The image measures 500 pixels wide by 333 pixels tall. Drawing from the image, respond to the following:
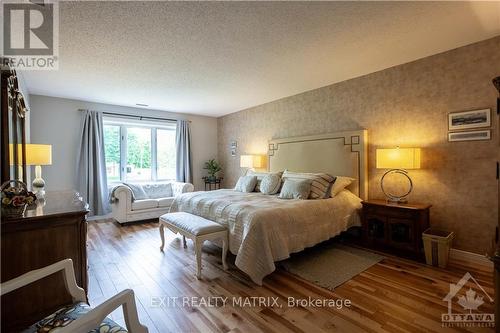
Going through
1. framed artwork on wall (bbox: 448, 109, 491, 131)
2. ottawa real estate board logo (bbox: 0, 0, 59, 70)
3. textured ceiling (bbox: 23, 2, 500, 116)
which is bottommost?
framed artwork on wall (bbox: 448, 109, 491, 131)

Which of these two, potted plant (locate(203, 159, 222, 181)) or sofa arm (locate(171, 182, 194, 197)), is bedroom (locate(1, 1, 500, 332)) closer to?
sofa arm (locate(171, 182, 194, 197))

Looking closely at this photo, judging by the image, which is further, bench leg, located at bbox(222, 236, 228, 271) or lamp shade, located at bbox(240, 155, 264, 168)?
lamp shade, located at bbox(240, 155, 264, 168)

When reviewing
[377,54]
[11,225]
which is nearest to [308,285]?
[11,225]

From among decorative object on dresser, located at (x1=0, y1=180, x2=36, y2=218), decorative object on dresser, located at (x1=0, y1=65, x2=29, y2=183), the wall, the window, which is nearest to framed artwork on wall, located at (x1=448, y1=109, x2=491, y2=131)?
decorative object on dresser, located at (x1=0, y1=180, x2=36, y2=218)

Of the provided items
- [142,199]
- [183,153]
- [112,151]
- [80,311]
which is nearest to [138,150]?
[112,151]

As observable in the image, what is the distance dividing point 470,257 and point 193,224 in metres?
3.13

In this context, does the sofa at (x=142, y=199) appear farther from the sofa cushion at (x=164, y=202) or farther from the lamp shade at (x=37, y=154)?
the lamp shade at (x=37, y=154)

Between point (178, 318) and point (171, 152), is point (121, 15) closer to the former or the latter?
point (178, 318)

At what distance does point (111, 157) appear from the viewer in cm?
520

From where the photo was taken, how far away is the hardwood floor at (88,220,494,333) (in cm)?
173

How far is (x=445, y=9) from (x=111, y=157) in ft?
18.9

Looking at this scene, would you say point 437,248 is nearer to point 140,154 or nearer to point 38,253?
point 38,253

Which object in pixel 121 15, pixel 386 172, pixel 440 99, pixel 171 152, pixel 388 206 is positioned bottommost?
pixel 388 206

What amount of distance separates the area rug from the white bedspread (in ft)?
0.75
